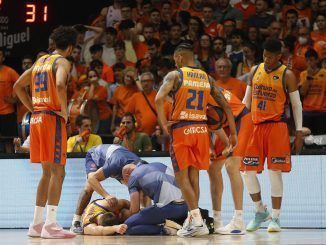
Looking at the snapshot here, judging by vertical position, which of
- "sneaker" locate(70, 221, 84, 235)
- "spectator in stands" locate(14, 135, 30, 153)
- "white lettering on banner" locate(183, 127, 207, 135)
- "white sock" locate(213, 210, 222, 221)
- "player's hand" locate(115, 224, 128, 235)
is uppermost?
→ "white lettering on banner" locate(183, 127, 207, 135)

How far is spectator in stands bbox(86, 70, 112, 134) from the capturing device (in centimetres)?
1605

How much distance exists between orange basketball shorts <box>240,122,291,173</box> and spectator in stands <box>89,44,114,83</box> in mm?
4942

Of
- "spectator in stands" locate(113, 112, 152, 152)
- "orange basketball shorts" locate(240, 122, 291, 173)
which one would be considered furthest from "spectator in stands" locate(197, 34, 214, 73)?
"orange basketball shorts" locate(240, 122, 291, 173)

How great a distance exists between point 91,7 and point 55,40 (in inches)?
273

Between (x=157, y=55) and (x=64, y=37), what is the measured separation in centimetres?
517

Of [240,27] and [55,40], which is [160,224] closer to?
[55,40]

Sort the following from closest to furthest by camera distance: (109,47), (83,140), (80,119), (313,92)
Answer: (83,140) < (80,119) < (313,92) < (109,47)

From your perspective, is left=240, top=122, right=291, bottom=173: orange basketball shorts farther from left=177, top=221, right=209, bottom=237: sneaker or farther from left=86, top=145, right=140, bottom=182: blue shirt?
left=86, top=145, right=140, bottom=182: blue shirt

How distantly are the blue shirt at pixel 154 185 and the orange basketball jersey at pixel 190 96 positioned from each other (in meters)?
0.89

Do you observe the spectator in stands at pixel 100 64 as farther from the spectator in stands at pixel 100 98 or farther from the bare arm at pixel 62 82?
the bare arm at pixel 62 82

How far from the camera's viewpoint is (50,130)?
11.3 metres

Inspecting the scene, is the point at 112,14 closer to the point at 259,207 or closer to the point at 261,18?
the point at 261,18

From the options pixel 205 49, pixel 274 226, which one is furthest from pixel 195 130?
pixel 205 49

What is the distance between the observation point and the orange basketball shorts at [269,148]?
1219 centimetres
